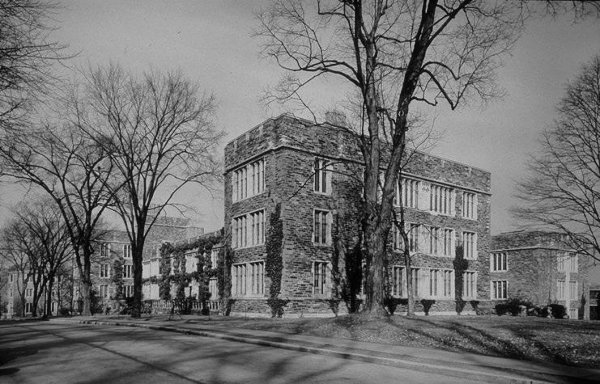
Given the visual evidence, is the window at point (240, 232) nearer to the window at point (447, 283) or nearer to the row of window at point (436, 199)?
the row of window at point (436, 199)

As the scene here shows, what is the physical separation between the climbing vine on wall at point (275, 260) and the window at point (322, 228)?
7.78 ft

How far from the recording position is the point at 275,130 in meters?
29.8

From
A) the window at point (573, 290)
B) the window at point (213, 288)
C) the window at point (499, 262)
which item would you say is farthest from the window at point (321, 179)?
the window at point (573, 290)

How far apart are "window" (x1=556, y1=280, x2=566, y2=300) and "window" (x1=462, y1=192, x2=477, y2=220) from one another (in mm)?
16025

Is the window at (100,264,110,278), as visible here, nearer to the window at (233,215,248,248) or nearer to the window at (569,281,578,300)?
the window at (233,215,248,248)

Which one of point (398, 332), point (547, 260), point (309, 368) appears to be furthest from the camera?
point (547, 260)

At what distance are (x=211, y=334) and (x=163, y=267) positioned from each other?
30.0 m

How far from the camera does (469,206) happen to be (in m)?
42.1

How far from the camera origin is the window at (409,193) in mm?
37031

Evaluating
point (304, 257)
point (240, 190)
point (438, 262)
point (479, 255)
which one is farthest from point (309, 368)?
point (479, 255)

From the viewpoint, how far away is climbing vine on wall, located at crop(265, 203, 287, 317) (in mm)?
28047

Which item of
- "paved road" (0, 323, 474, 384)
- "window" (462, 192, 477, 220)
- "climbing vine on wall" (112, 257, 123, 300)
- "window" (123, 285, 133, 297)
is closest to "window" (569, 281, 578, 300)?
"window" (462, 192, 477, 220)

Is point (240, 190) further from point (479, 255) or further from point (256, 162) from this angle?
point (479, 255)

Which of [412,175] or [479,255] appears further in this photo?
[479,255]
